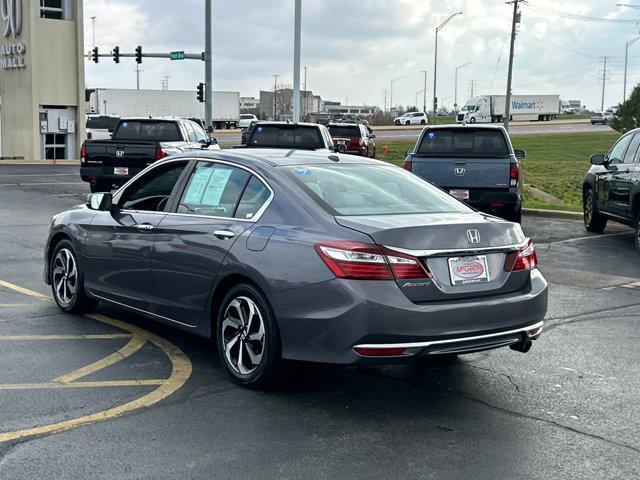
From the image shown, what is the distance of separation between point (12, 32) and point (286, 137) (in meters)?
19.1

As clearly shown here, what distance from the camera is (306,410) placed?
5516mm

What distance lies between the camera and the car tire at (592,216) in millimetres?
14914

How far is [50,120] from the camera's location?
35.4 meters

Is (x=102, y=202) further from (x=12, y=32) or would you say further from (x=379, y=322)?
(x=12, y=32)

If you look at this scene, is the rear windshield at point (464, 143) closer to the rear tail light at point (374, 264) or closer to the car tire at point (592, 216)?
the car tire at point (592, 216)

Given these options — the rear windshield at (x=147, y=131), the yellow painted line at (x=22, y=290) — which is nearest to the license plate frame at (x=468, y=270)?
the yellow painted line at (x=22, y=290)

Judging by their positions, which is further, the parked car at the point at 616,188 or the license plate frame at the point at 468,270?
the parked car at the point at 616,188

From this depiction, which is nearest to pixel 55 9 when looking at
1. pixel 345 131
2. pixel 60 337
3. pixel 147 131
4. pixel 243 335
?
pixel 345 131

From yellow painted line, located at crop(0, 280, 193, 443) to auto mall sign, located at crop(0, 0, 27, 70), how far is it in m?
29.0

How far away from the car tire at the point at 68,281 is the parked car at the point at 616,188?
8.18 m

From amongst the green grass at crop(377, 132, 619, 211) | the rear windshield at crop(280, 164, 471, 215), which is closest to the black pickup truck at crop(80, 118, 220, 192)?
the green grass at crop(377, 132, 619, 211)

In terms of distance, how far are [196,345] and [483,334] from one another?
8.56 feet

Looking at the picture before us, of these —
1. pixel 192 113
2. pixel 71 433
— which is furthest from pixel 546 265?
pixel 192 113

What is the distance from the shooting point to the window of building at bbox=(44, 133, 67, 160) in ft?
118
